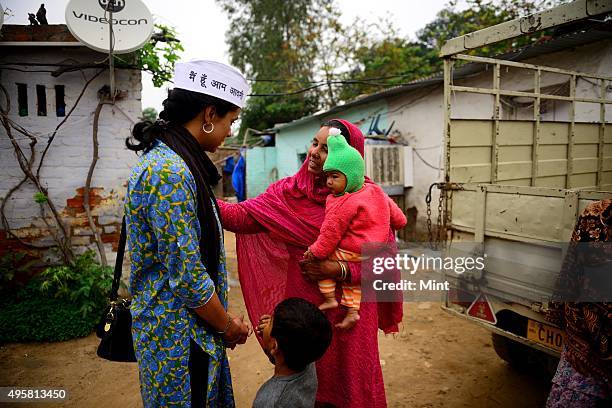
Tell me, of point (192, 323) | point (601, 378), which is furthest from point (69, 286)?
point (601, 378)

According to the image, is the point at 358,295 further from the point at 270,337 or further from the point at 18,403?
the point at 18,403

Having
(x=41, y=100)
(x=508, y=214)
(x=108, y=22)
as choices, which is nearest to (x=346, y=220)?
(x=508, y=214)

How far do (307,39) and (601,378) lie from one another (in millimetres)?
16996

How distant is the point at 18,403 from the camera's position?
9.93 feet

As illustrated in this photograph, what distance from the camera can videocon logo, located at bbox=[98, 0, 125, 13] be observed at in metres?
3.65

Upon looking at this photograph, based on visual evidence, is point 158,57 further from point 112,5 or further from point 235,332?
point 235,332

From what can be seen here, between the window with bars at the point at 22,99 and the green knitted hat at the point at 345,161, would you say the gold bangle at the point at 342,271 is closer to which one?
the green knitted hat at the point at 345,161

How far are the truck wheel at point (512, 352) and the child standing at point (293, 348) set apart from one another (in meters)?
2.43

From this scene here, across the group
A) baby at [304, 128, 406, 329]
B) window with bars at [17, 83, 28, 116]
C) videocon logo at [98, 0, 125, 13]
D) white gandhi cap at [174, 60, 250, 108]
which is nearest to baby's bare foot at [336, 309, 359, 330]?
baby at [304, 128, 406, 329]

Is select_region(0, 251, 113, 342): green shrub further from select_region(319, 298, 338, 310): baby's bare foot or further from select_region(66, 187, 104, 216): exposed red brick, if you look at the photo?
select_region(319, 298, 338, 310): baby's bare foot

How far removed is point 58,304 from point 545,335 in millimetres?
4447

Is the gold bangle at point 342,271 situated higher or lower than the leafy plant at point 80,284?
higher

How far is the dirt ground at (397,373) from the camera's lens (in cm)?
305

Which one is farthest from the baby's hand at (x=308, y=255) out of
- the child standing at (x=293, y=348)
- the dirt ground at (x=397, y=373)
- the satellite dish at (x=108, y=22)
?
the satellite dish at (x=108, y=22)
